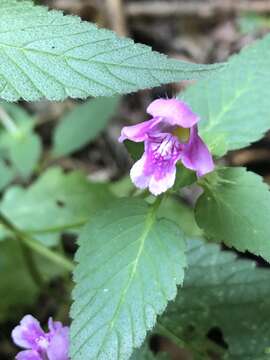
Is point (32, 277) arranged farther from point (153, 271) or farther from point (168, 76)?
point (168, 76)

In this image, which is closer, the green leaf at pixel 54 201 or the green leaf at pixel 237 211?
the green leaf at pixel 237 211

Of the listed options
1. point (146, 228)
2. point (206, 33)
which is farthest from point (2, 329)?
point (206, 33)

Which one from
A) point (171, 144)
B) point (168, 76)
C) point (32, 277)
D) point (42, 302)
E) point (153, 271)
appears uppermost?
point (168, 76)

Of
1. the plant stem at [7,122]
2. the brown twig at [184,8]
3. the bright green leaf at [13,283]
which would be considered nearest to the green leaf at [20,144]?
the plant stem at [7,122]

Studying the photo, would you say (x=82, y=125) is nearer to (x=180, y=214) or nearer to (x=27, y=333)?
(x=180, y=214)

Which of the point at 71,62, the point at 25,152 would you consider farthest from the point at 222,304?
the point at 25,152

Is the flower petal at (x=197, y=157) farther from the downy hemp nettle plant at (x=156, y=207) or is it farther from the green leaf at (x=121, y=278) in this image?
the green leaf at (x=121, y=278)

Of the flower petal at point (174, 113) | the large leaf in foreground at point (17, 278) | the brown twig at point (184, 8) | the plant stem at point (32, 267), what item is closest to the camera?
the flower petal at point (174, 113)
